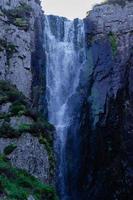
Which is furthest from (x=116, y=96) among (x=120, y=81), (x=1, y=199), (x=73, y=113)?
(x=1, y=199)

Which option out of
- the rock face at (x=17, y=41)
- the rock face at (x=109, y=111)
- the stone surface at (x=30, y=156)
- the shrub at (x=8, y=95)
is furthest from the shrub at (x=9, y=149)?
the rock face at (x=17, y=41)

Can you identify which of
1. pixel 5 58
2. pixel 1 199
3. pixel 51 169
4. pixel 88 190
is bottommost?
pixel 88 190

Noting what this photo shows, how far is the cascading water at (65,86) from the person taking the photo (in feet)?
132

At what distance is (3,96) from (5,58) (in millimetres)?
8503

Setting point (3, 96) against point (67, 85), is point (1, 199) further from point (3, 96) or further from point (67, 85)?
point (67, 85)

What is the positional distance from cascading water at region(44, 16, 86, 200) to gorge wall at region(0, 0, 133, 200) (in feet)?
0.30

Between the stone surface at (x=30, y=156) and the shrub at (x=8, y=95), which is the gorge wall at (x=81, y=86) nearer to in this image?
the shrub at (x=8, y=95)

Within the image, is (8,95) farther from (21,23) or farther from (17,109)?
(21,23)

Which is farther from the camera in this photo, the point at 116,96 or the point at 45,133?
the point at 116,96

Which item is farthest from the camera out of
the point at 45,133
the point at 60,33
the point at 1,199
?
the point at 60,33

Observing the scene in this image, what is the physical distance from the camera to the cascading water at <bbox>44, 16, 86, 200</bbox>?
4038cm

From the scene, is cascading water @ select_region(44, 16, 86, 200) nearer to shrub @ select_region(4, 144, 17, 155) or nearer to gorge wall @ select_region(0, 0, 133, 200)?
gorge wall @ select_region(0, 0, 133, 200)

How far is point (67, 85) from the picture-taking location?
4550 cm

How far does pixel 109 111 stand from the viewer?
40.8m
